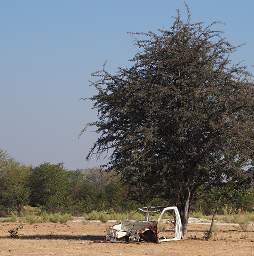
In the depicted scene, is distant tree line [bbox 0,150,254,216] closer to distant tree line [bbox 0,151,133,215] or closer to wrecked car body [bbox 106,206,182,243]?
distant tree line [bbox 0,151,133,215]

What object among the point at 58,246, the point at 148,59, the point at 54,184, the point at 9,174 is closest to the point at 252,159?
the point at 148,59

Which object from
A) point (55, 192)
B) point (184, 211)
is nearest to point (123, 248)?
point (184, 211)

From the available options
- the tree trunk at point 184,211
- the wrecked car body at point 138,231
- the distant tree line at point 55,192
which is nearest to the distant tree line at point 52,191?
the distant tree line at point 55,192

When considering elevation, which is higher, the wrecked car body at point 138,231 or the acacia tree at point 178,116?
the acacia tree at point 178,116

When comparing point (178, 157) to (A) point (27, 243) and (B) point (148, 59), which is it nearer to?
(B) point (148, 59)

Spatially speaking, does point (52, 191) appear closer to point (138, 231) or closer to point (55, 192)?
point (55, 192)

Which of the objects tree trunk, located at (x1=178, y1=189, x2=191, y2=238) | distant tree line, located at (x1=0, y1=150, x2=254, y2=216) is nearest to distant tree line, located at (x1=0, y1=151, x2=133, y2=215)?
distant tree line, located at (x1=0, y1=150, x2=254, y2=216)

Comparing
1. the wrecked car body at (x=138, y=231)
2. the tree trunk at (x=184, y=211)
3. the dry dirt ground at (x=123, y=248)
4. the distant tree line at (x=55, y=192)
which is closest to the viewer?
the dry dirt ground at (x=123, y=248)

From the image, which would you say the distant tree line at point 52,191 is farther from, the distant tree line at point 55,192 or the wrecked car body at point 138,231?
the wrecked car body at point 138,231

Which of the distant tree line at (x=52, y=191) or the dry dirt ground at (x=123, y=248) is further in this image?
the distant tree line at (x=52, y=191)

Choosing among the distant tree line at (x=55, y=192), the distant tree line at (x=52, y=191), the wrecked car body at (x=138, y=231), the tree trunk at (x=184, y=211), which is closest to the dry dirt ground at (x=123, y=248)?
the wrecked car body at (x=138, y=231)

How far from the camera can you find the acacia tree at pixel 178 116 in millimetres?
21703

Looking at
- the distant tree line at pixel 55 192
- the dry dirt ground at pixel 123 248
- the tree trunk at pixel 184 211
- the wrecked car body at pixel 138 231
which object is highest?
the distant tree line at pixel 55 192

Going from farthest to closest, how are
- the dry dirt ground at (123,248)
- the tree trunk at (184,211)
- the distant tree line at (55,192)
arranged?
the distant tree line at (55,192) → the tree trunk at (184,211) → the dry dirt ground at (123,248)
